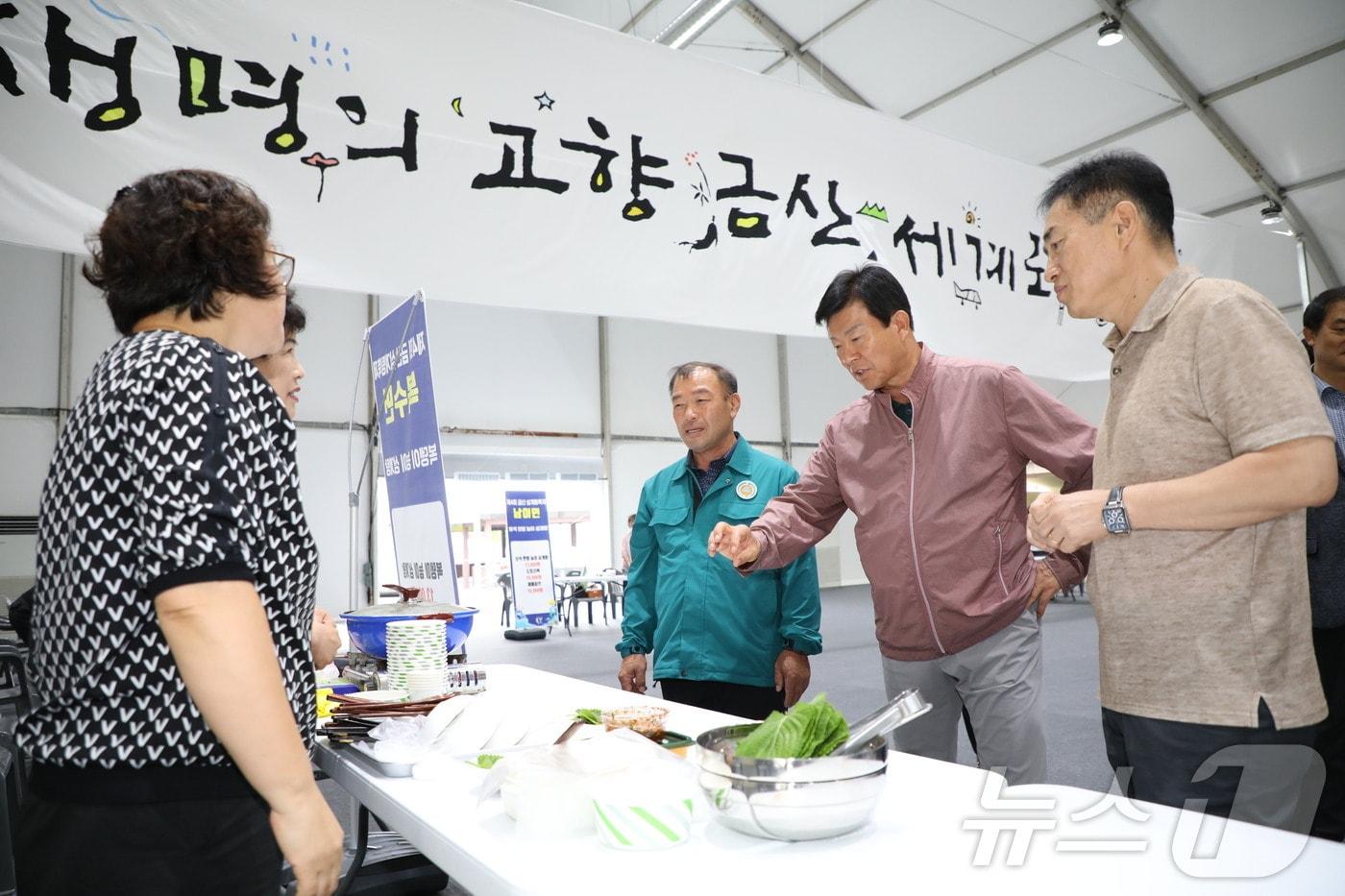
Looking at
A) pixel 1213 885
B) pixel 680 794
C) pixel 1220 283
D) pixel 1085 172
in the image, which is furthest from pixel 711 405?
pixel 1213 885

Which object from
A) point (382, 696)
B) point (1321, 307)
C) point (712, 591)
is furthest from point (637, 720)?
point (1321, 307)

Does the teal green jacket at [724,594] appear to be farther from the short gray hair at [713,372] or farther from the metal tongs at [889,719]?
the metal tongs at [889,719]

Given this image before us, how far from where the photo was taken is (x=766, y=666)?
2.22 m

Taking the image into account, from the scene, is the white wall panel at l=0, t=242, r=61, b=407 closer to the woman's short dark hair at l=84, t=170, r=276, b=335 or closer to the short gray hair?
the short gray hair

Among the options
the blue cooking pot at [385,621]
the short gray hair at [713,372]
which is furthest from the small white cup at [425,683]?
the short gray hair at [713,372]

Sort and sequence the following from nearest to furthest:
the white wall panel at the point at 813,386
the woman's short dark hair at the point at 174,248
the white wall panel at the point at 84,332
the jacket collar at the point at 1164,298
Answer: the woman's short dark hair at the point at 174,248 → the jacket collar at the point at 1164,298 → the white wall panel at the point at 84,332 → the white wall panel at the point at 813,386

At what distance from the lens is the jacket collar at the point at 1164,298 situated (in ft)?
4.17

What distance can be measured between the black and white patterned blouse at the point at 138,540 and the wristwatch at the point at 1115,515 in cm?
108

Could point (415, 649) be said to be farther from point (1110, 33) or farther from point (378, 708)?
point (1110, 33)

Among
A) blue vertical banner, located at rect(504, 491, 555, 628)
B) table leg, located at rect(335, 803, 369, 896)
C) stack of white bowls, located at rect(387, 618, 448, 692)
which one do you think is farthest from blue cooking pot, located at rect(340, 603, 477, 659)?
blue vertical banner, located at rect(504, 491, 555, 628)

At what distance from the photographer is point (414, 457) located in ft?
8.04

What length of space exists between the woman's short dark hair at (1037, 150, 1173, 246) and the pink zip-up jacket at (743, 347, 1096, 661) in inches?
21.4

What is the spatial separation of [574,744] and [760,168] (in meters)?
2.57

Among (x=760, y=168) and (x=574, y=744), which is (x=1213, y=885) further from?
(x=760, y=168)
